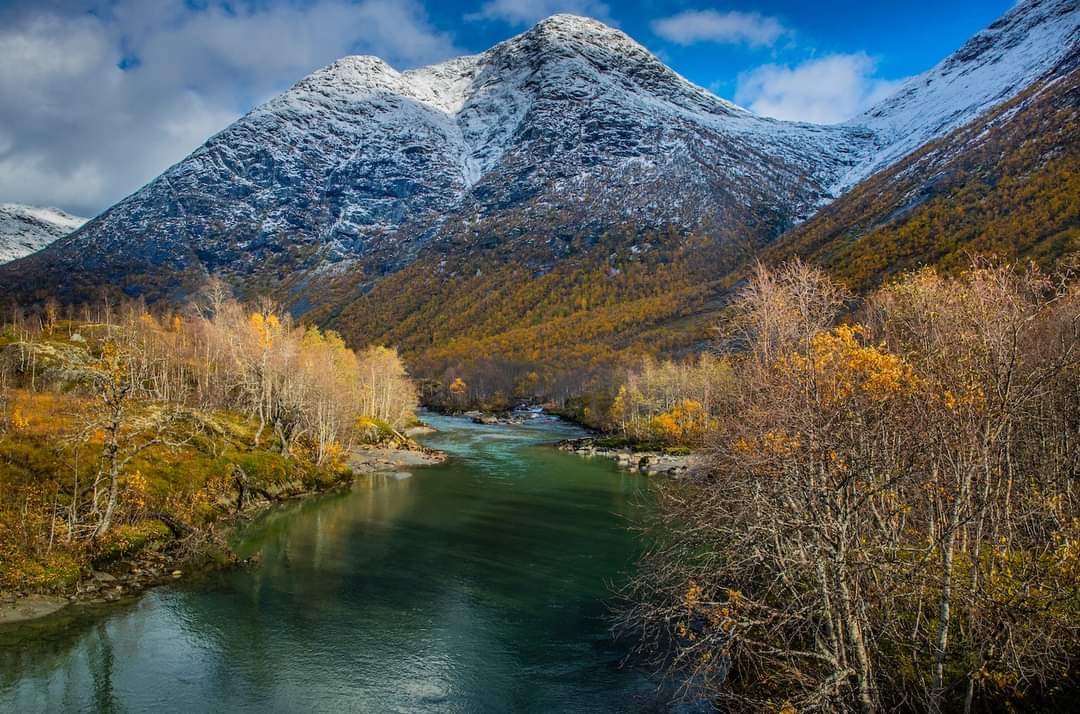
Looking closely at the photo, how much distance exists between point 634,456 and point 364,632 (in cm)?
5433

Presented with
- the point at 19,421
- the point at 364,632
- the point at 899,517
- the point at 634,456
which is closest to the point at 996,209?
the point at 634,456

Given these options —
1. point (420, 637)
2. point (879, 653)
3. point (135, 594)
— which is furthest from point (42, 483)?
point (879, 653)

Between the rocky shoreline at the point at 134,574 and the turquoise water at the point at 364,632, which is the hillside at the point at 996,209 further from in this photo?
the rocky shoreline at the point at 134,574

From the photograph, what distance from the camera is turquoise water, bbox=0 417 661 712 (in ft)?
60.5

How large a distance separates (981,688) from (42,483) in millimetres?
36541

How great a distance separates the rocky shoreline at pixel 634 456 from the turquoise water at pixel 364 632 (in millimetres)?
26272

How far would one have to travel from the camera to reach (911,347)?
1872 cm

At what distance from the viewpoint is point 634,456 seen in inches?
2931

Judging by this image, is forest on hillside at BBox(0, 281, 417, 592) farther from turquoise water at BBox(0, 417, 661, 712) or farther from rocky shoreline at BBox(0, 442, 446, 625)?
turquoise water at BBox(0, 417, 661, 712)

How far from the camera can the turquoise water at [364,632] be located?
18.4m

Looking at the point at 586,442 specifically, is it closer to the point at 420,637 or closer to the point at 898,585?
the point at 420,637

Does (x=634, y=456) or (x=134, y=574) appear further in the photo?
(x=634, y=456)

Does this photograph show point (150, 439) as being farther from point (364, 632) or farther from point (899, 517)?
point (899, 517)

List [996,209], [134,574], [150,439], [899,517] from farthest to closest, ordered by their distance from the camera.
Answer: [996,209]
[150,439]
[134,574]
[899,517]
